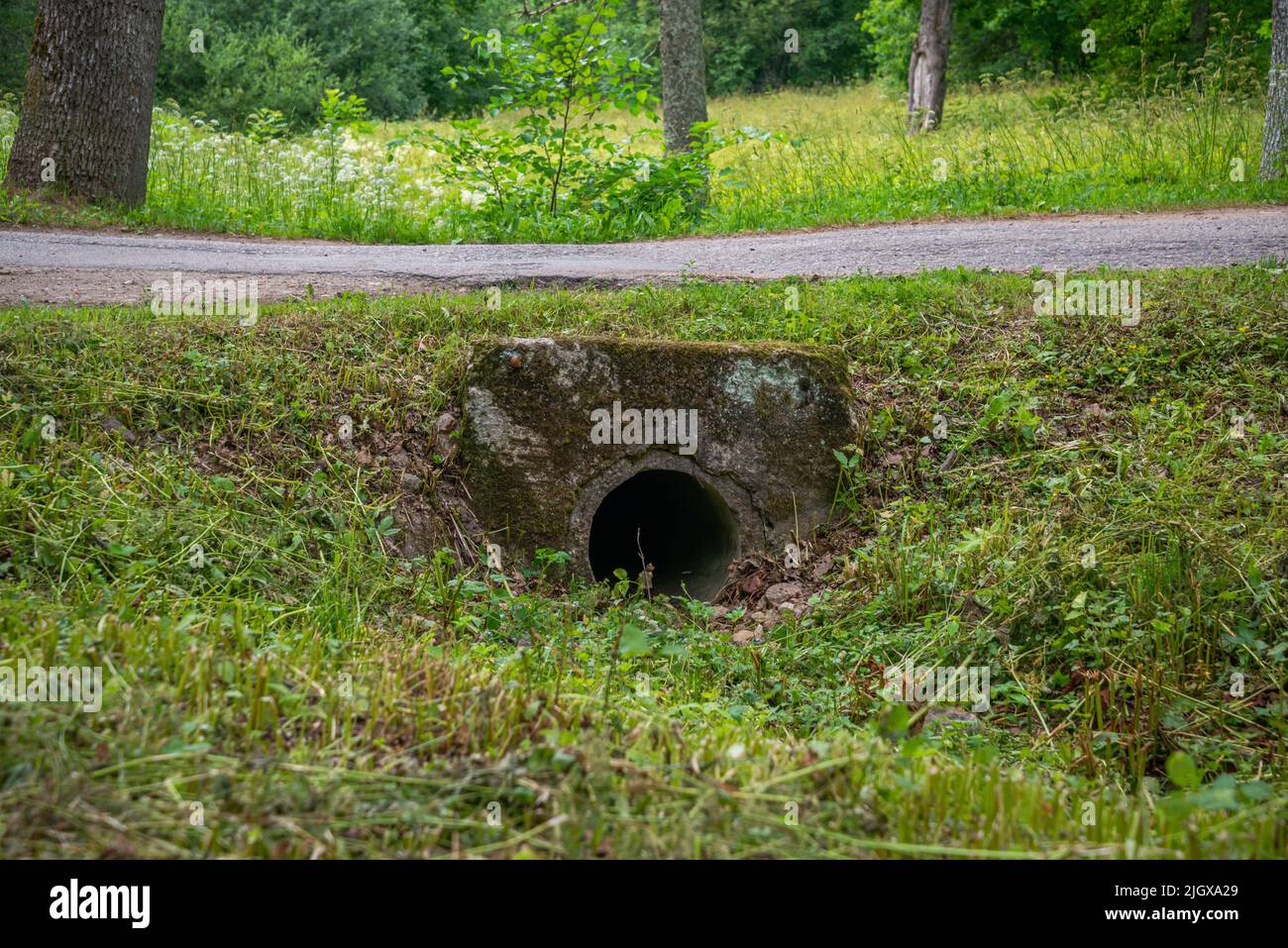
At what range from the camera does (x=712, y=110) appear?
28719mm

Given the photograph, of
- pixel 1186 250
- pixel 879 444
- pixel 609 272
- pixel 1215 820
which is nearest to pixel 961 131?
pixel 1186 250

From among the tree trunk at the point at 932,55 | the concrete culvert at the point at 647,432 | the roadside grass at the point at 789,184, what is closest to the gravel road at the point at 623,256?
the roadside grass at the point at 789,184

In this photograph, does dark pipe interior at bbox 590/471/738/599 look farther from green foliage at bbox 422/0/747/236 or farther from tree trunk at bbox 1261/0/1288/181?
tree trunk at bbox 1261/0/1288/181

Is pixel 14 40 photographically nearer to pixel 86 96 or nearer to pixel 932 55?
pixel 86 96

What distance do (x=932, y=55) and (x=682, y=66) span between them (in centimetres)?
904

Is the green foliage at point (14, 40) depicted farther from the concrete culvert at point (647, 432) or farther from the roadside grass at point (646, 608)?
the concrete culvert at point (647, 432)

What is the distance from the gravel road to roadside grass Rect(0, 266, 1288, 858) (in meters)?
0.90

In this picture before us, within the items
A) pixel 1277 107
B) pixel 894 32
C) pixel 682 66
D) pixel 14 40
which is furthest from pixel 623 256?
pixel 894 32

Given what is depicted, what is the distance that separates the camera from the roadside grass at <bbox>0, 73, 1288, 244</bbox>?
439 inches

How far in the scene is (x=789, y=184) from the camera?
44.4ft

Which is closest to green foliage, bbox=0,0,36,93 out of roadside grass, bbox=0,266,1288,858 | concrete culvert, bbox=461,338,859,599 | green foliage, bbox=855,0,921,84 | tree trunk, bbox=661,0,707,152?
tree trunk, bbox=661,0,707,152

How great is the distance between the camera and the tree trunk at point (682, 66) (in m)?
13.4

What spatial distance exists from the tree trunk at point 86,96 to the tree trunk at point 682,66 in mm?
6092
